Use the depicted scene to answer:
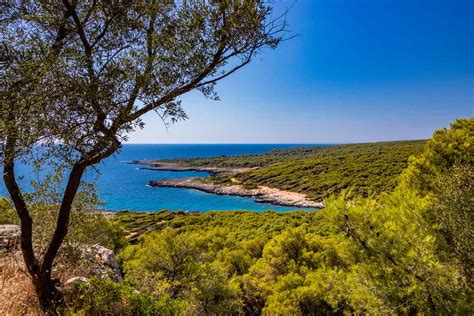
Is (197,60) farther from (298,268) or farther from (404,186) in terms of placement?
(298,268)

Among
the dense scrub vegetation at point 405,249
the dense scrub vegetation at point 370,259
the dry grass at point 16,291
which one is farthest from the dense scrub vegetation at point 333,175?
the dry grass at point 16,291

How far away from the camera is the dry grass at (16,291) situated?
195 inches

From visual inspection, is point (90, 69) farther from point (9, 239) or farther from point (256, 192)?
point (256, 192)

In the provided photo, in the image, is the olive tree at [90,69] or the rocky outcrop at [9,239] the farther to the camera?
the rocky outcrop at [9,239]

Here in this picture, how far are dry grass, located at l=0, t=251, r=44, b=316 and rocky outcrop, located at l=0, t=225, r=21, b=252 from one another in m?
1.27

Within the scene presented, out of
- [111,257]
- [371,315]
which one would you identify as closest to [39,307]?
[111,257]

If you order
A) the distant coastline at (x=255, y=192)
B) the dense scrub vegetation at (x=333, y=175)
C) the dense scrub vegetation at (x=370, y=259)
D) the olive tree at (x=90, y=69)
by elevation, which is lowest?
the distant coastline at (x=255, y=192)

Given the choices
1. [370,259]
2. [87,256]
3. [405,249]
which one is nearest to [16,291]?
[87,256]

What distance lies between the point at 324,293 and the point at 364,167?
3091 inches

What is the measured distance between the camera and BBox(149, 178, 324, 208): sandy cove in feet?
224

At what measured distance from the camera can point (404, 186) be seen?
10.6 metres

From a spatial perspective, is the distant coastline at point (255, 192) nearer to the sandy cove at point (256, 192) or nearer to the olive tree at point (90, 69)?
the sandy cove at point (256, 192)

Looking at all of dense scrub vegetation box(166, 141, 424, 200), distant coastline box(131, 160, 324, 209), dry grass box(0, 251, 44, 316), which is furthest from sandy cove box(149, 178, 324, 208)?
dry grass box(0, 251, 44, 316)

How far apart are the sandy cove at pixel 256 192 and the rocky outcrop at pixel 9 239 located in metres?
60.0
